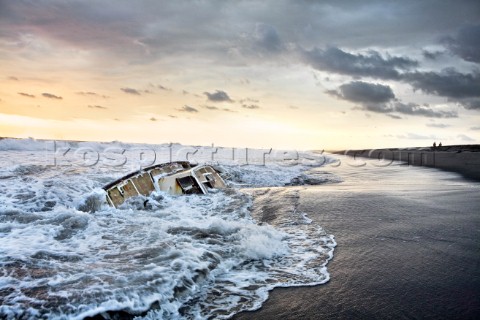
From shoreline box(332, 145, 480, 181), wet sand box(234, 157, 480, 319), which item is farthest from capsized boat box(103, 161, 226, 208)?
shoreline box(332, 145, 480, 181)

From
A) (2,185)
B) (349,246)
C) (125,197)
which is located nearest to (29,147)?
(2,185)

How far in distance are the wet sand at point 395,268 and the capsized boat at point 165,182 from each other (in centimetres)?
421

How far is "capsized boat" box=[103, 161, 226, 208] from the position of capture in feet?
26.5

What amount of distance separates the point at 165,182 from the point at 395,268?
7.04 metres

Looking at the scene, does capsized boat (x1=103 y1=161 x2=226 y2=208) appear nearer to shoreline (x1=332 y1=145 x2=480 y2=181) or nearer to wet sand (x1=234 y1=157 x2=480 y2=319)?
wet sand (x1=234 y1=157 x2=480 y2=319)

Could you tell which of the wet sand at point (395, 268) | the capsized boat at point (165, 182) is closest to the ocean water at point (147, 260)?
the wet sand at point (395, 268)

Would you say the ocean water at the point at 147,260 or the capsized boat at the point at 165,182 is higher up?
the capsized boat at the point at 165,182

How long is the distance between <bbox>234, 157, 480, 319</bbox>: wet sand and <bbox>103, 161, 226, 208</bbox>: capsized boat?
421 cm

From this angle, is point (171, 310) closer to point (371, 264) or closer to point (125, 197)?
point (371, 264)

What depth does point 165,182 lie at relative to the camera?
32.2 feet

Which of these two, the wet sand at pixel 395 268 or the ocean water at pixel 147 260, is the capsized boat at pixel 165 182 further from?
the wet sand at pixel 395 268

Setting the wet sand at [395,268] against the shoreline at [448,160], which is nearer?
the wet sand at [395,268]

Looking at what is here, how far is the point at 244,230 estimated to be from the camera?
5.39 meters

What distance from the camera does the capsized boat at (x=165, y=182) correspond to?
8.09m
